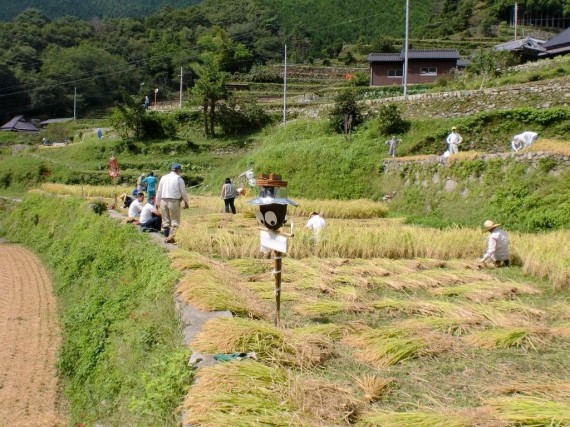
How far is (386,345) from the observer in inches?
180

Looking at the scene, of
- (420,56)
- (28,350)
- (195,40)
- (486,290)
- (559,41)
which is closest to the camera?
(486,290)

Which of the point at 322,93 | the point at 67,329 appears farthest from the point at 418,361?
the point at 322,93

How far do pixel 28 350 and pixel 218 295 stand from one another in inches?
175

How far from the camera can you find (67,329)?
29.5 feet

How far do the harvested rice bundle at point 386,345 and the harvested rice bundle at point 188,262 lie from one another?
2686mm

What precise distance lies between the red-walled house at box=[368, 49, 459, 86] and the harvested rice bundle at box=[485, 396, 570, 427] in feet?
120

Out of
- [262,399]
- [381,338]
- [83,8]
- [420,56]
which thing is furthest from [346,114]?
[83,8]

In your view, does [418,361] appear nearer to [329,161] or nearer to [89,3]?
[329,161]

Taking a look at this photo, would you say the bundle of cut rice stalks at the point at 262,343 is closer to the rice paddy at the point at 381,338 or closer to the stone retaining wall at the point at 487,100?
the rice paddy at the point at 381,338

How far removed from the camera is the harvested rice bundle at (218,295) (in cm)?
536

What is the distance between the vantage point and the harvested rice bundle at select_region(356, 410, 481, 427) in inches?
124

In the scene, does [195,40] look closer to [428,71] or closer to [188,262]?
[428,71]

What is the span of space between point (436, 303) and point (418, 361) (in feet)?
4.91

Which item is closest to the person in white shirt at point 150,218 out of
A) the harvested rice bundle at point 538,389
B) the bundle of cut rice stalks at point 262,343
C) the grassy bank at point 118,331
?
the grassy bank at point 118,331
